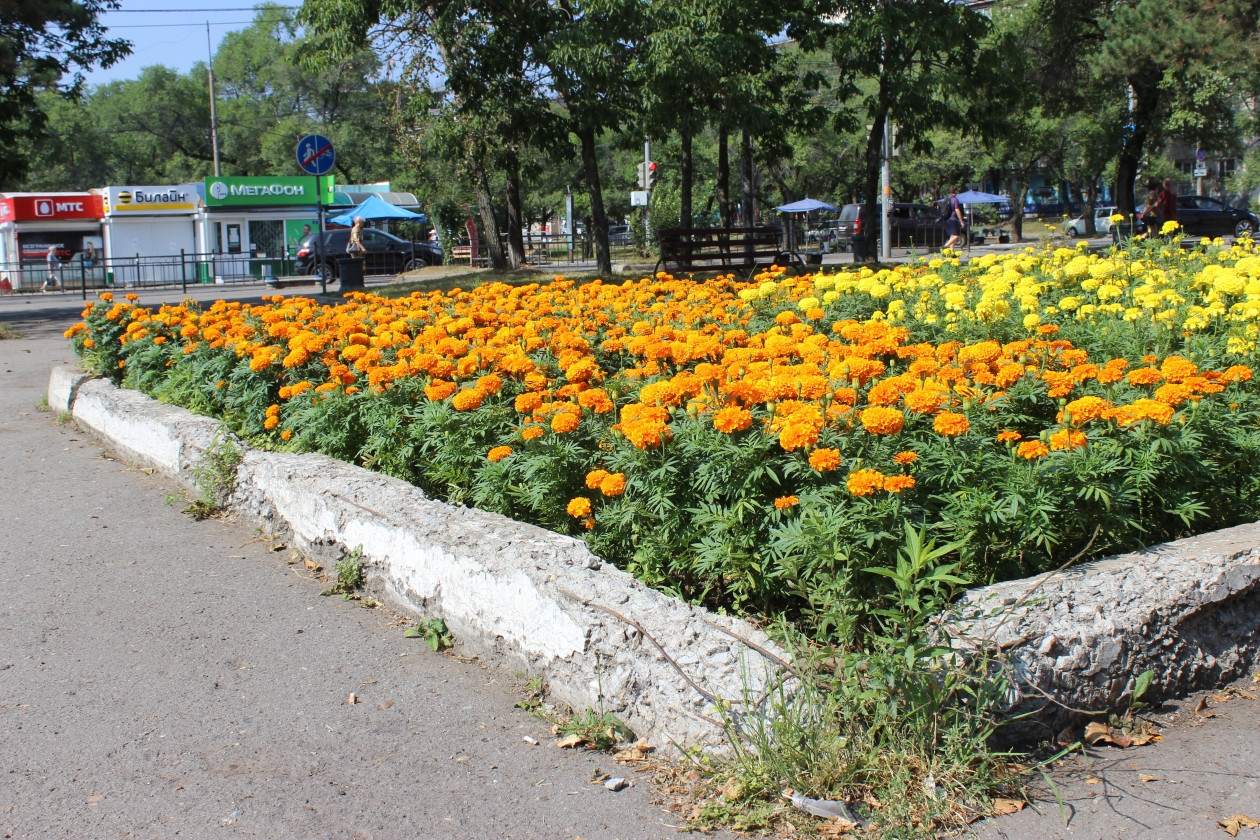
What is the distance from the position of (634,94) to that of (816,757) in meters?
16.6

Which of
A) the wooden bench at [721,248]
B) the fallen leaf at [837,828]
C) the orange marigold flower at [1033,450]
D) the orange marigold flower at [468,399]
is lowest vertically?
the fallen leaf at [837,828]

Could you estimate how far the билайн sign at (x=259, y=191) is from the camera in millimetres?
40812

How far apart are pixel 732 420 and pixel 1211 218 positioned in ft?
135

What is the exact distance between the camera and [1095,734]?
3295mm

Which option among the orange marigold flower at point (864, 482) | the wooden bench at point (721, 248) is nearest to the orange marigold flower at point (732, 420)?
the orange marigold flower at point (864, 482)

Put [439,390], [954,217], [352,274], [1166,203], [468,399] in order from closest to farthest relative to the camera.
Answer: [468,399]
[439,390]
[1166,203]
[352,274]
[954,217]

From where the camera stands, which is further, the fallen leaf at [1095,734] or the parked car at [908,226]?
the parked car at [908,226]

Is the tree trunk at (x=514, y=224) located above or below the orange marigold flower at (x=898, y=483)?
above

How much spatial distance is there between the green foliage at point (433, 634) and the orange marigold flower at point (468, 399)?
0.97m

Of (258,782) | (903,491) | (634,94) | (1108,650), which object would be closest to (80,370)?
(258,782)

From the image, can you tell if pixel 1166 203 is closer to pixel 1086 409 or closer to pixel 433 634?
pixel 1086 409

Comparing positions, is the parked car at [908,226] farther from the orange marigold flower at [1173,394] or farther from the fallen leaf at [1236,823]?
the fallen leaf at [1236,823]

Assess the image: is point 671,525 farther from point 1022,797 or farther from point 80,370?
point 80,370

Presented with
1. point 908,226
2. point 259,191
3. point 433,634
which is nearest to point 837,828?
point 433,634
